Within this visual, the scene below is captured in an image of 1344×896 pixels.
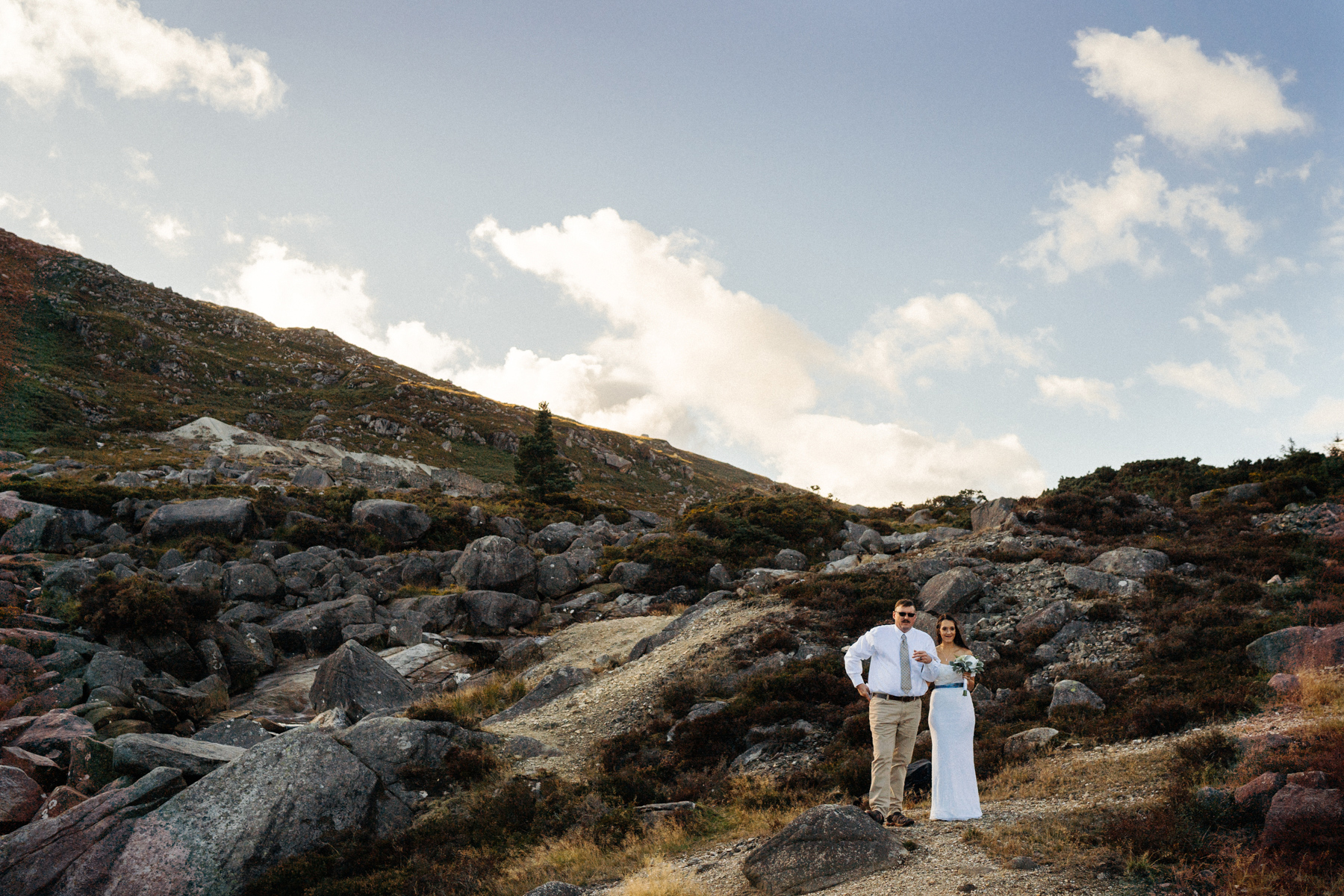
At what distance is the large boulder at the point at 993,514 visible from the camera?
28562mm

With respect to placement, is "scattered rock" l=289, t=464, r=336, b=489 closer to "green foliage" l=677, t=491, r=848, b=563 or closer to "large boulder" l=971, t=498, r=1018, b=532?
"green foliage" l=677, t=491, r=848, b=563

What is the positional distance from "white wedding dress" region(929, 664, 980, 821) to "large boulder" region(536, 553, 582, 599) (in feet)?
75.8

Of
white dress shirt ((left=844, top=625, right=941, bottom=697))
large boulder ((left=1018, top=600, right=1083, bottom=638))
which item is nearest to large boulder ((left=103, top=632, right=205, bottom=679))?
white dress shirt ((left=844, top=625, right=941, bottom=697))

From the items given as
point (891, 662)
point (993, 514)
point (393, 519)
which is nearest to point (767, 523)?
point (993, 514)

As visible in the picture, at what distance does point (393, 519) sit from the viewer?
35.7m

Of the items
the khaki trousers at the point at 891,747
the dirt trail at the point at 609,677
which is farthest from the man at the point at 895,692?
the dirt trail at the point at 609,677

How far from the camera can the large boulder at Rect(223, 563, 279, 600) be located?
25891 mm

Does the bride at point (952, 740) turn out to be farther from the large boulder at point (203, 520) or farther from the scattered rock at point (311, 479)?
the scattered rock at point (311, 479)

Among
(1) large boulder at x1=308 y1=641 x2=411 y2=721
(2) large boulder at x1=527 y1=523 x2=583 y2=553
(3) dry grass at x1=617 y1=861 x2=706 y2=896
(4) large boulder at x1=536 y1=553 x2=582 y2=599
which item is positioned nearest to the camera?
(3) dry grass at x1=617 y1=861 x2=706 y2=896

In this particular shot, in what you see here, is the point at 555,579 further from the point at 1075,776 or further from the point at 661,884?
the point at 1075,776

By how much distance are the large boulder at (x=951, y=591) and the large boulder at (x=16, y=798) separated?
19.9 meters

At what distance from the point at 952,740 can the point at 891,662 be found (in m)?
1.27

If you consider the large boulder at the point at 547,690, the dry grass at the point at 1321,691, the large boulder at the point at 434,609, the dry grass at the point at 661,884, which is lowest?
the large boulder at the point at 547,690

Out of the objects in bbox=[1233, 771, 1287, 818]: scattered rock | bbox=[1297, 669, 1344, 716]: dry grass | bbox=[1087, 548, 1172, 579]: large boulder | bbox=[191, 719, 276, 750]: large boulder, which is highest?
bbox=[1087, 548, 1172, 579]: large boulder
